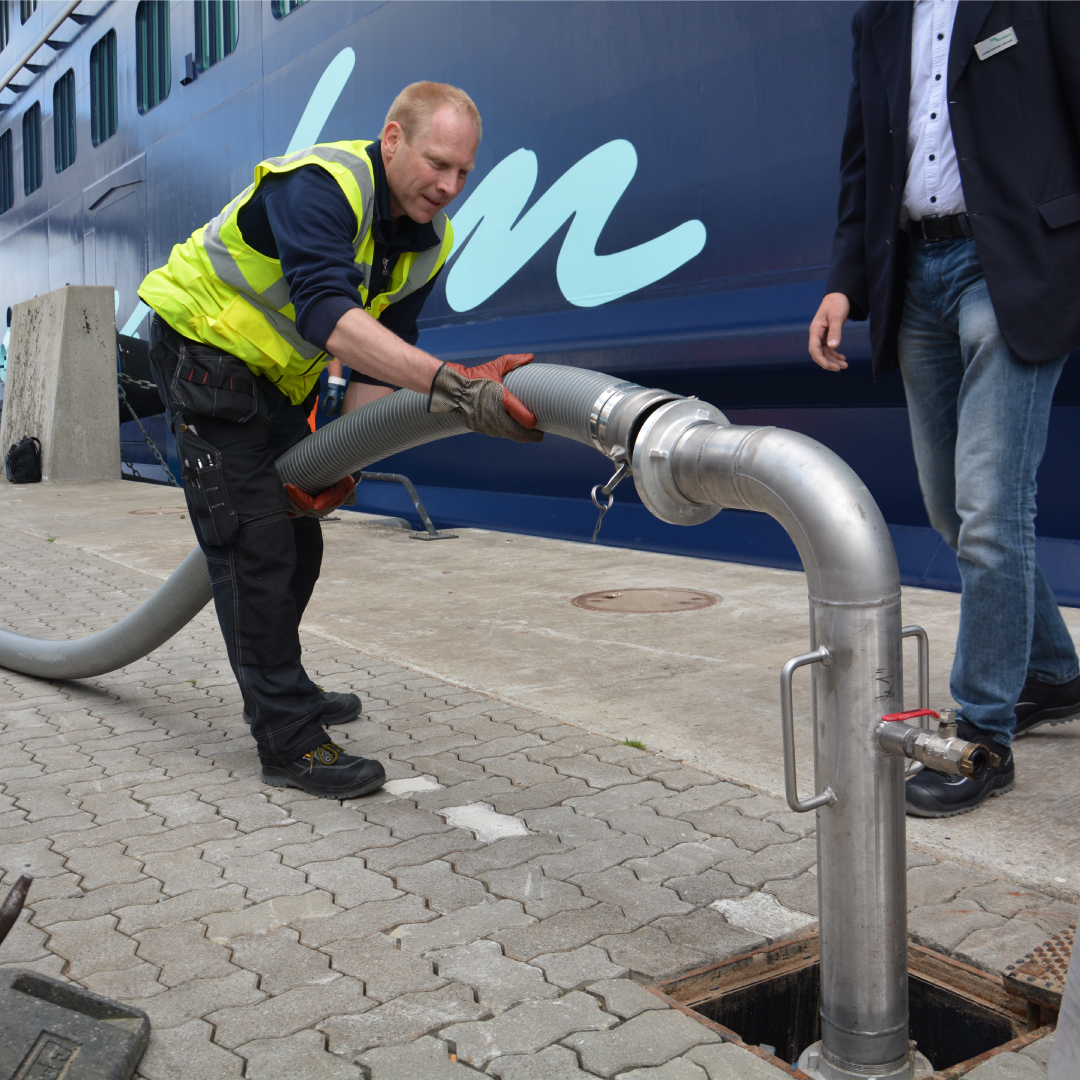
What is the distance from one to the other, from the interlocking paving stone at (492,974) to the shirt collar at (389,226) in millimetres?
1605

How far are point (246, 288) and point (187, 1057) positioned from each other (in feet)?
5.42

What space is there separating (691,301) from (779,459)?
4.44m

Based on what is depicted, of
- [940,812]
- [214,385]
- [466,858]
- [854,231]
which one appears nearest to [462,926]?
[466,858]

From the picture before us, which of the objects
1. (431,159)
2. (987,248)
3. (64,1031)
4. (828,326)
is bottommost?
(64,1031)

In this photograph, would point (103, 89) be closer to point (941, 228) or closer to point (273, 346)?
point (273, 346)

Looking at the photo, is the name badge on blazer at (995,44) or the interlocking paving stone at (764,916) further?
the name badge on blazer at (995,44)

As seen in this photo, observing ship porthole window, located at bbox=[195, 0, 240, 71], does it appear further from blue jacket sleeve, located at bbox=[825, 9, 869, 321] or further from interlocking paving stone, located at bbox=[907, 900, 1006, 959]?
interlocking paving stone, located at bbox=[907, 900, 1006, 959]

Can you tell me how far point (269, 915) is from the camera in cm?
200

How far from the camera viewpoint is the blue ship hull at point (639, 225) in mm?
5148

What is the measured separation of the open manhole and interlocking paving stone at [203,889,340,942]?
0.67 m

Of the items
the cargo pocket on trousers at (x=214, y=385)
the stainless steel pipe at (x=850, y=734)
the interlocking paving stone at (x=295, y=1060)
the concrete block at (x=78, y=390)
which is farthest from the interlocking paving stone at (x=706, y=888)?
the concrete block at (x=78, y=390)

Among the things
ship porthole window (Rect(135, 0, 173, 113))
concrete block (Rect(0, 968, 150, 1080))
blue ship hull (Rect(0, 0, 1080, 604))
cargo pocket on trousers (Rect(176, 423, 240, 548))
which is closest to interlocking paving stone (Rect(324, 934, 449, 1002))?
concrete block (Rect(0, 968, 150, 1080))

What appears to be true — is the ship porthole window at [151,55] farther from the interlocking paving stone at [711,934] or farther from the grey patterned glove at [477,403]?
the interlocking paving stone at [711,934]

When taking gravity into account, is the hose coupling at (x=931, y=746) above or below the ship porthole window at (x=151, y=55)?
below
